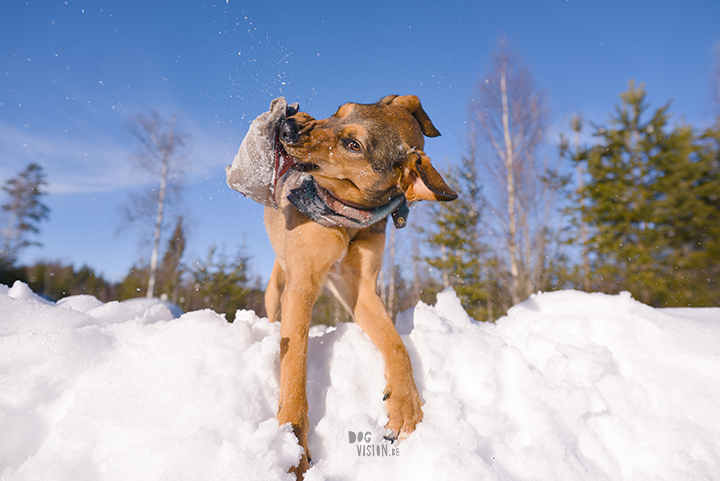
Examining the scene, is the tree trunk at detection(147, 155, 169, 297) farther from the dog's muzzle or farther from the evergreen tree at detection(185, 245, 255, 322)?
the dog's muzzle

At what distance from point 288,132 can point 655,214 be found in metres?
12.0

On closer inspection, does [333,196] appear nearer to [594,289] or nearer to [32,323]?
[32,323]

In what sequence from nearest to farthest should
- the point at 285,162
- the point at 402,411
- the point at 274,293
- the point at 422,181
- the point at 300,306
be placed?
the point at 402,411 → the point at 300,306 → the point at 422,181 → the point at 285,162 → the point at 274,293

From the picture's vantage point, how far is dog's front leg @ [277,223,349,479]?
1.62 meters

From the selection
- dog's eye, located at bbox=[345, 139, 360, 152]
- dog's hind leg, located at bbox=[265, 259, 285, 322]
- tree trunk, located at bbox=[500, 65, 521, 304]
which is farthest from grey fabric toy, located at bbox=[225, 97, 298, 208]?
tree trunk, located at bbox=[500, 65, 521, 304]

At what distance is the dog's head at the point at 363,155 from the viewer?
2.20m

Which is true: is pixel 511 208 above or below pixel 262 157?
above

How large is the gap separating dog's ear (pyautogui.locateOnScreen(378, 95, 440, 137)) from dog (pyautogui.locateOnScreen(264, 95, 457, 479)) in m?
0.17

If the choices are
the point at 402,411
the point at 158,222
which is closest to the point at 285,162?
the point at 402,411

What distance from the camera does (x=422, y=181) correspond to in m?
2.17

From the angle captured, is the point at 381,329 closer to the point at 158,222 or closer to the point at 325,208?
the point at 325,208

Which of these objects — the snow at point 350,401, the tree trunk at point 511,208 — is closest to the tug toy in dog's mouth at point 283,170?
the snow at point 350,401

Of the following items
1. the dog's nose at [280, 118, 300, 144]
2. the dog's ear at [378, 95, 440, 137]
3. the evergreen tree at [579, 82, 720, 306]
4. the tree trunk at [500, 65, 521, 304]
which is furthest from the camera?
the tree trunk at [500, 65, 521, 304]

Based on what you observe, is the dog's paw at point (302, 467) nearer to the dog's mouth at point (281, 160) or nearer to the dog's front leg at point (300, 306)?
the dog's front leg at point (300, 306)
